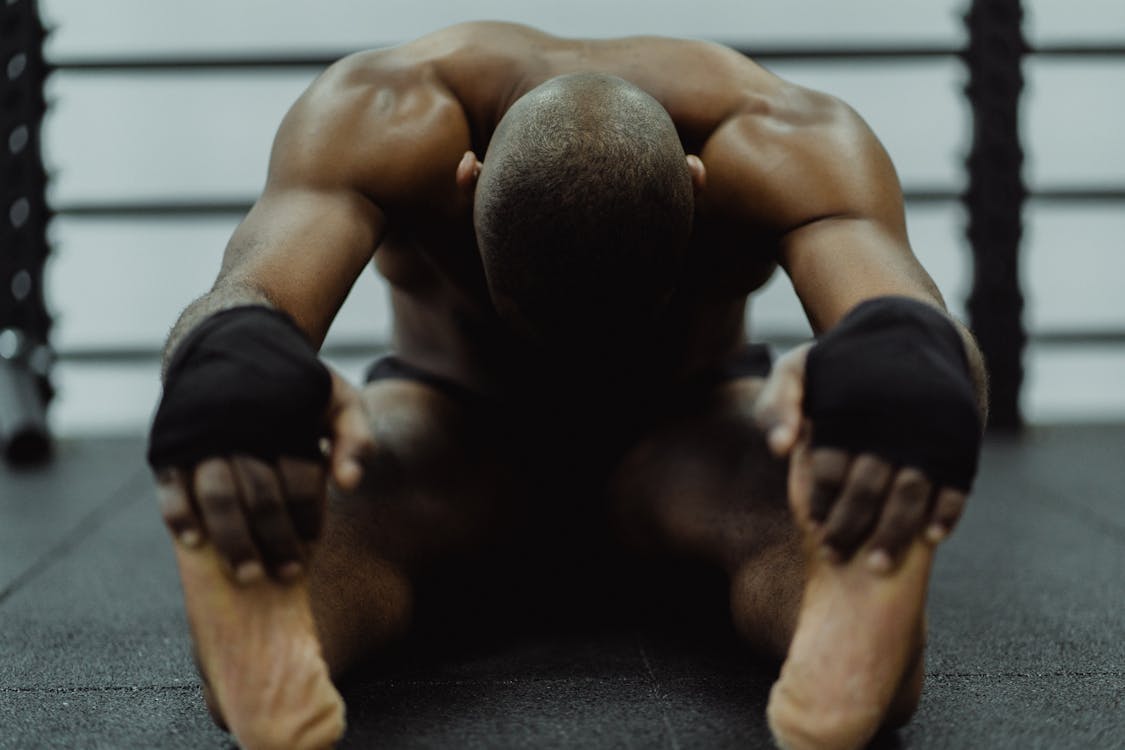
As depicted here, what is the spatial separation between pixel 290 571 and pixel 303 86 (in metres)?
2.34

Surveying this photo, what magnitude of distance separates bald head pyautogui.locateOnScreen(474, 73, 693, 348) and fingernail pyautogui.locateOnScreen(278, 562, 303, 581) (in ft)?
1.27

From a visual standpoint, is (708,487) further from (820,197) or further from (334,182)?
(334,182)

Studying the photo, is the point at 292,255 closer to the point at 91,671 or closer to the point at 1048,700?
the point at 91,671

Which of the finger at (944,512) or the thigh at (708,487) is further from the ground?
the finger at (944,512)

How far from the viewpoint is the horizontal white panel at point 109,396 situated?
315cm

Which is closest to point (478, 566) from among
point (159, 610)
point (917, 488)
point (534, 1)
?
point (159, 610)

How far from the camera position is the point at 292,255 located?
1.15m

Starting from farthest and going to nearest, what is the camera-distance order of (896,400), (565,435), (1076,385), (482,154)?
1. (1076,385)
2. (565,435)
3. (482,154)
4. (896,400)

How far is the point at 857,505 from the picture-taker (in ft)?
2.75

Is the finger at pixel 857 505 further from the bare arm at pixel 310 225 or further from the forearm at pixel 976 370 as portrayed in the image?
the bare arm at pixel 310 225

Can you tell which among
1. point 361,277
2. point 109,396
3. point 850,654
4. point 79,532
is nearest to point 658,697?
point 850,654

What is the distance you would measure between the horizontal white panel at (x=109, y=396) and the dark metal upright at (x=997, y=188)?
5.50 feet

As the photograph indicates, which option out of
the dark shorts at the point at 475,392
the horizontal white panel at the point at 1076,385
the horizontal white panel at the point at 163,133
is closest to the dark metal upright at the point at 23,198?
the horizontal white panel at the point at 163,133

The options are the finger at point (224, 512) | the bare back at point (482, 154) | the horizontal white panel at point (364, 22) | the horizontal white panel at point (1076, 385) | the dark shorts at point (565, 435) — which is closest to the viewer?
the finger at point (224, 512)
